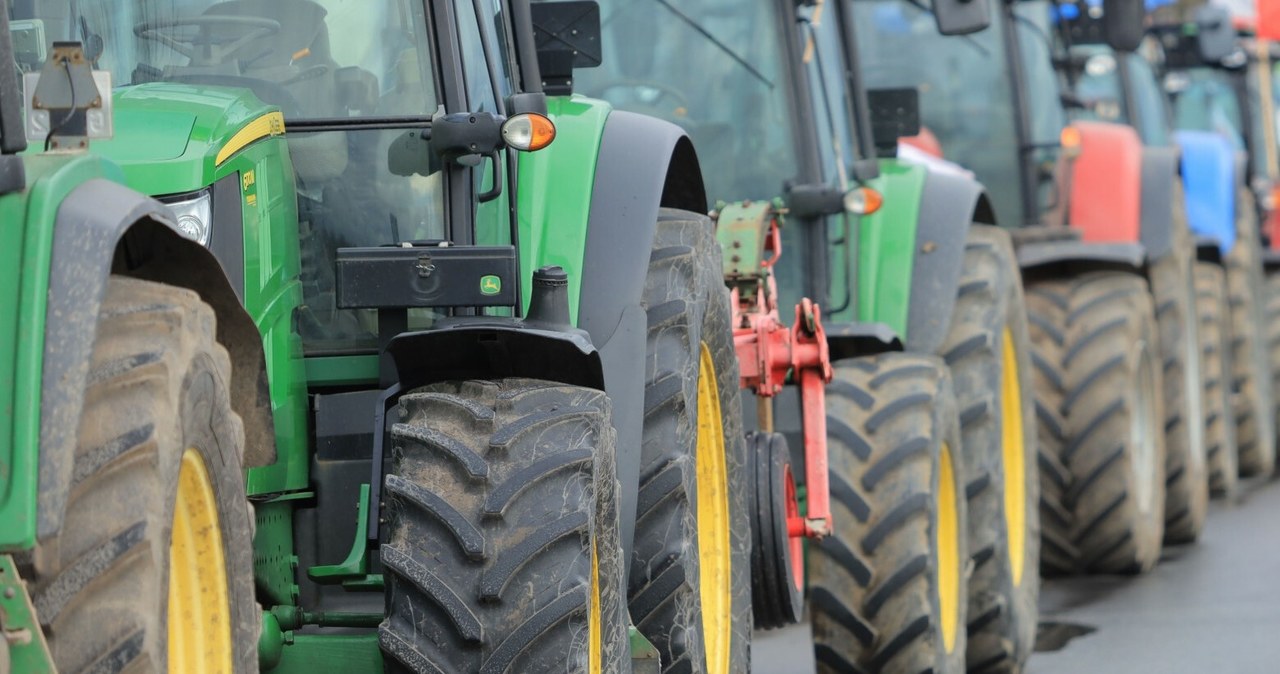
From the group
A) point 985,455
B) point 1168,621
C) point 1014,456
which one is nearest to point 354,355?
point 985,455

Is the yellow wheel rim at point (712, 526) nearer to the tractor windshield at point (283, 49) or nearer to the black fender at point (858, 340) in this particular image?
the tractor windshield at point (283, 49)

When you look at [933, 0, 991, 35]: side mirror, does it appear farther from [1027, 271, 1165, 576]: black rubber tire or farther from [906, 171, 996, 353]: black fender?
[1027, 271, 1165, 576]: black rubber tire

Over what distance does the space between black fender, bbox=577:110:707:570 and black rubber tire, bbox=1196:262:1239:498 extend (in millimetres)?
6581

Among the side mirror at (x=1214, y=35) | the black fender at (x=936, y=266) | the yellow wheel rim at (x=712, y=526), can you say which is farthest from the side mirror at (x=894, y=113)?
the side mirror at (x=1214, y=35)

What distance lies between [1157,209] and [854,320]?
128 inches

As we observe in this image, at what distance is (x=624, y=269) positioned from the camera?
14.8ft

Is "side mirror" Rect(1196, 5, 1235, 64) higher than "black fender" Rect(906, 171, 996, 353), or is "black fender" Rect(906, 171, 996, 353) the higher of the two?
"side mirror" Rect(1196, 5, 1235, 64)

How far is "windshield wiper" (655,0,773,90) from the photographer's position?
20.1ft

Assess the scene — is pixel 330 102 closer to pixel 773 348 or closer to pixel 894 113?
pixel 773 348

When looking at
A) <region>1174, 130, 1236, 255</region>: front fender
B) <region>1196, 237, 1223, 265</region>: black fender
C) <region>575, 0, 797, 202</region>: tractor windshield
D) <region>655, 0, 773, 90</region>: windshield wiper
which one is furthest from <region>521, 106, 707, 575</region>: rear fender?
<region>1174, 130, 1236, 255</region>: front fender

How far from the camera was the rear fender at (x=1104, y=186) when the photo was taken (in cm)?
925

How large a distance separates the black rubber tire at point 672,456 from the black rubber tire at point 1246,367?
7736mm

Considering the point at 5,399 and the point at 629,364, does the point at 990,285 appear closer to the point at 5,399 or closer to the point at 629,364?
the point at 629,364

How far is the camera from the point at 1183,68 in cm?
1227
